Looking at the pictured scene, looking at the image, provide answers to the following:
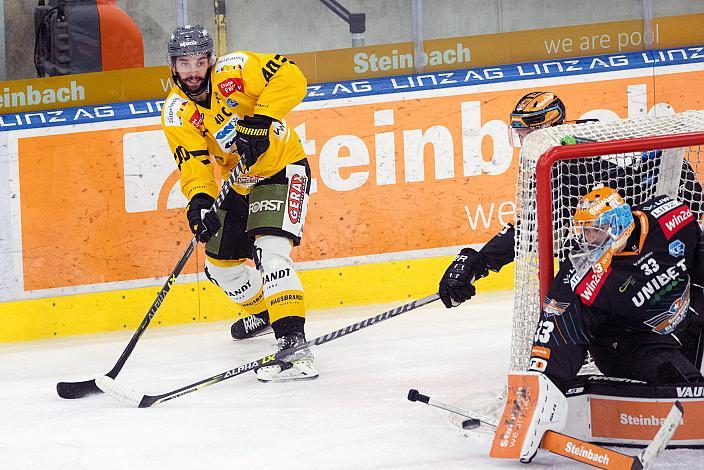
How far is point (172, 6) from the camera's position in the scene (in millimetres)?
4891

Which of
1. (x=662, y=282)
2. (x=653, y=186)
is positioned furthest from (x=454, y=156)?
(x=662, y=282)

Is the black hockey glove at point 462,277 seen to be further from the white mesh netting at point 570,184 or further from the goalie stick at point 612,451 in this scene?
the goalie stick at point 612,451

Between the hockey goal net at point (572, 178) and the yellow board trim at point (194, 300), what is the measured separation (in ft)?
5.34

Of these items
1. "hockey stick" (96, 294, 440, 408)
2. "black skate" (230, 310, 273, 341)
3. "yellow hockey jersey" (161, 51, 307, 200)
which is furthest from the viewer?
"black skate" (230, 310, 273, 341)

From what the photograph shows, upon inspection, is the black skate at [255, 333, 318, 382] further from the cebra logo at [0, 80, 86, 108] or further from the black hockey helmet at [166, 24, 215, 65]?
the cebra logo at [0, 80, 86, 108]

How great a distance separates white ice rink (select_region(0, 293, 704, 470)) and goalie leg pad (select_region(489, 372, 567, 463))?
0.21 ft

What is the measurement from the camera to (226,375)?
10.4 ft

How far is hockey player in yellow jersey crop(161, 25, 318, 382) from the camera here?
11.3ft

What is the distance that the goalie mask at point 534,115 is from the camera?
319 centimetres

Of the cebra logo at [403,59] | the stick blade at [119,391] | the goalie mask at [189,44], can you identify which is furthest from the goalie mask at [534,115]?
the cebra logo at [403,59]

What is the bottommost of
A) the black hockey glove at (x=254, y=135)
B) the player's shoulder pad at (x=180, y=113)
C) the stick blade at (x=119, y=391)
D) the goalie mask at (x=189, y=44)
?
the stick blade at (x=119, y=391)

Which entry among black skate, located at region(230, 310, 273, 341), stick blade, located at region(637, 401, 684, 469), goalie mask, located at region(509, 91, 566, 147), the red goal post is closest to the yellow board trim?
black skate, located at region(230, 310, 273, 341)

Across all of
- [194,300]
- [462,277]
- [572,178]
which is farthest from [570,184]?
[194,300]

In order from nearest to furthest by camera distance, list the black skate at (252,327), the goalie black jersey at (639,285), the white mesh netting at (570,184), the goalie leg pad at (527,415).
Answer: the goalie leg pad at (527,415)
the goalie black jersey at (639,285)
the white mesh netting at (570,184)
the black skate at (252,327)
